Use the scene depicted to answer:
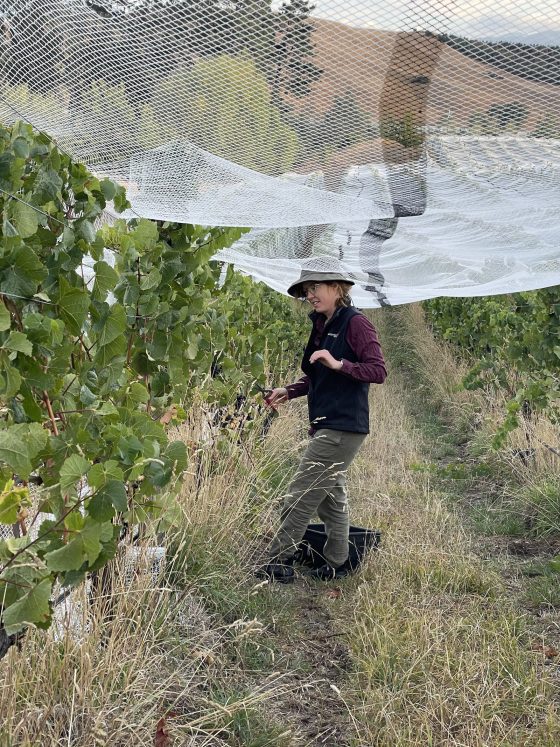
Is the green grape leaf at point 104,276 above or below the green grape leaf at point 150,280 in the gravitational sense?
above

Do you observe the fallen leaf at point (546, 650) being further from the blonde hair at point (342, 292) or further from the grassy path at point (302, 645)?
the blonde hair at point (342, 292)

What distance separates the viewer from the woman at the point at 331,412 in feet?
15.9

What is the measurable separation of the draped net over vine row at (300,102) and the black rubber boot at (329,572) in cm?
225

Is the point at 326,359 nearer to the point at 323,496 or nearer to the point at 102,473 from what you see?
the point at 323,496

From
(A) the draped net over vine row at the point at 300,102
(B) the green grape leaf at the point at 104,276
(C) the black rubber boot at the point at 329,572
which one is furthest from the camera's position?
(C) the black rubber boot at the point at 329,572

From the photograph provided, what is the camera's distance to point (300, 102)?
2.45m

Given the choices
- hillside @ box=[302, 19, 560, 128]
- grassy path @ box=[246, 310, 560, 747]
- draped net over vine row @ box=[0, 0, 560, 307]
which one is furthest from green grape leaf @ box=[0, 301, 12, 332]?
grassy path @ box=[246, 310, 560, 747]

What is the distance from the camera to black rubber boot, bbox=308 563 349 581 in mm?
5094

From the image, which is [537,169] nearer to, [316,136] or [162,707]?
[316,136]

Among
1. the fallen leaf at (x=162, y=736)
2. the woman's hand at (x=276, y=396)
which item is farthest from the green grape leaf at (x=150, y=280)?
the woman's hand at (x=276, y=396)

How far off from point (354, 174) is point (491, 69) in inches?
32.7

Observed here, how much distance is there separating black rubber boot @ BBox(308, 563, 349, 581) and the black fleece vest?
0.79 metres

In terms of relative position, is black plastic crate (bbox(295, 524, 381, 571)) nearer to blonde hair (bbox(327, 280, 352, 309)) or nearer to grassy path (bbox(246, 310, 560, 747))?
grassy path (bbox(246, 310, 560, 747))

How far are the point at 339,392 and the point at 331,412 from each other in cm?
12
